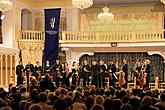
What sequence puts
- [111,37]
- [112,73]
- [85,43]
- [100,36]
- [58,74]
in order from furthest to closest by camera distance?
[85,43] < [100,36] < [111,37] < [112,73] < [58,74]

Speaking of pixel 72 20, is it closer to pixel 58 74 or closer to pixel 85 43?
pixel 85 43

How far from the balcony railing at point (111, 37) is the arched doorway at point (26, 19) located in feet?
11.3

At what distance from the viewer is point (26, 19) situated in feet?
74.2

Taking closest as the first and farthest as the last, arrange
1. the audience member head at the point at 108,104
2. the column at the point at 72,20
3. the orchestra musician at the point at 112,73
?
1. the audience member head at the point at 108,104
2. the orchestra musician at the point at 112,73
3. the column at the point at 72,20

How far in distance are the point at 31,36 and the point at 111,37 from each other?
179 inches

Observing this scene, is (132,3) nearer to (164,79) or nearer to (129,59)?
(129,59)

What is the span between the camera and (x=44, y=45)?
1934cm

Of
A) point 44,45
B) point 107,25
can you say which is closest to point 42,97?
point 44,45

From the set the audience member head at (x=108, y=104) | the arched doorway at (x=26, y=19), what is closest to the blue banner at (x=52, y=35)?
the arched doorway at (x=26, y=19)

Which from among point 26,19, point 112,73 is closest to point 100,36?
point 112,73

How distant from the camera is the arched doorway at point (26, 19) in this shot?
22.3 metres

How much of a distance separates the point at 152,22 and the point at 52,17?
6024 mm

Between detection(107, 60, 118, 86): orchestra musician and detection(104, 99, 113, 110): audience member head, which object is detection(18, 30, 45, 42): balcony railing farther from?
detection(104, 99, 113, 110): audience member head

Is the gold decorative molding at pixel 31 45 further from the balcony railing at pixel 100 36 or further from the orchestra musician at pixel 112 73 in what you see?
the orchestra musician at pixel 112 73
